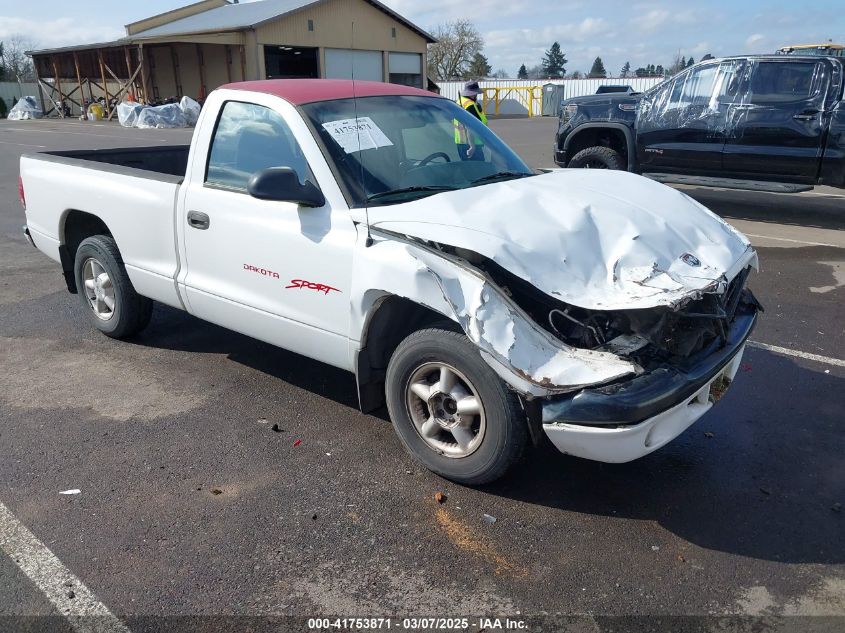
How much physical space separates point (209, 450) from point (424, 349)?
4.58 ft

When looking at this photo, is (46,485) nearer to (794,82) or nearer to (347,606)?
(347,606)

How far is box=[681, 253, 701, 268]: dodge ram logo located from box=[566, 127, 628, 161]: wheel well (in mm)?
8157

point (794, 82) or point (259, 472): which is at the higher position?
point (794, 82)

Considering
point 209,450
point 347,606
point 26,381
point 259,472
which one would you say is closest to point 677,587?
point 347,606

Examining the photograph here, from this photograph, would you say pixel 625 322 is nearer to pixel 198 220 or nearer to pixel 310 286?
pixel 310 286

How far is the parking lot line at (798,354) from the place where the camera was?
16.3 ft

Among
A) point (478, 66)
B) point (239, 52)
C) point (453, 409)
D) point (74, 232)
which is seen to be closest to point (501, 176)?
point (453, 409)

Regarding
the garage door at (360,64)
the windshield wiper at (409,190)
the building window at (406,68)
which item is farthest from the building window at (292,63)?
the windshield wiper at (409,190)

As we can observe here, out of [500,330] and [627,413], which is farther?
[500,330]

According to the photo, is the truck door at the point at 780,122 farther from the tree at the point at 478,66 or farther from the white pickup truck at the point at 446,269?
the tree at the point at 478,66

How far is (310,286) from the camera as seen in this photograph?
12.2 ft

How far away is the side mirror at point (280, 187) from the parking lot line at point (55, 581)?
72.6 inches

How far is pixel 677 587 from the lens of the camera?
2797 mm

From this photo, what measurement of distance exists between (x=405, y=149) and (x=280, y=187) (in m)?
0.87
